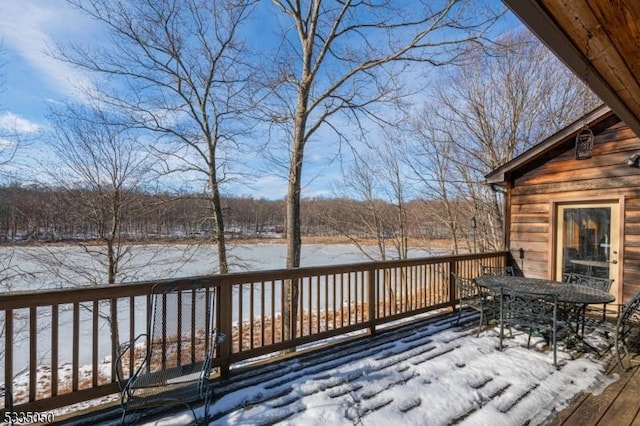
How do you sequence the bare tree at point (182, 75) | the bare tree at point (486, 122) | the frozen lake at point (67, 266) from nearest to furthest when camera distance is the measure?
the frozen lake at point (67, 266), the bare tree at point (182, 75), the bare tree at point (486, 122)

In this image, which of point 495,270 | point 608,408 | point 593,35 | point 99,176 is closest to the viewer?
point 593,35

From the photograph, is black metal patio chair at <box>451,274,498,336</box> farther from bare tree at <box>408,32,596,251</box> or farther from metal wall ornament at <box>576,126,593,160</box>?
bare tree at <box>408,32,596,251</box>

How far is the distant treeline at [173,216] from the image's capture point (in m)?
6.18

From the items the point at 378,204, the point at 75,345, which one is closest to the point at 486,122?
the point at 378,204

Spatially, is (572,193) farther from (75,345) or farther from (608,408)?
(75,345)

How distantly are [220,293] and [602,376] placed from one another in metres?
3.53

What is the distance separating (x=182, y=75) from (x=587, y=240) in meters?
8.83

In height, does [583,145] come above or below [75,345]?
above

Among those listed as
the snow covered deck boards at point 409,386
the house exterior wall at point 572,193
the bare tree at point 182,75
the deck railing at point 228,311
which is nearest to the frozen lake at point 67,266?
the deck railing at point 228,311

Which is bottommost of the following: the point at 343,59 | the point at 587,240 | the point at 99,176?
the point at 587,240

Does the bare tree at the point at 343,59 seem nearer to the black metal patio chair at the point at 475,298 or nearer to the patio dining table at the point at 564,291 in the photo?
the black metal patio chair at the point at 475,298

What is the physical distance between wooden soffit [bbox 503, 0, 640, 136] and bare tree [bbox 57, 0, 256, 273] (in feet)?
21.8

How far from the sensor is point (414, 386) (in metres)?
2.63

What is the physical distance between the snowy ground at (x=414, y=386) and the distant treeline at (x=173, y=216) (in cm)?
528
